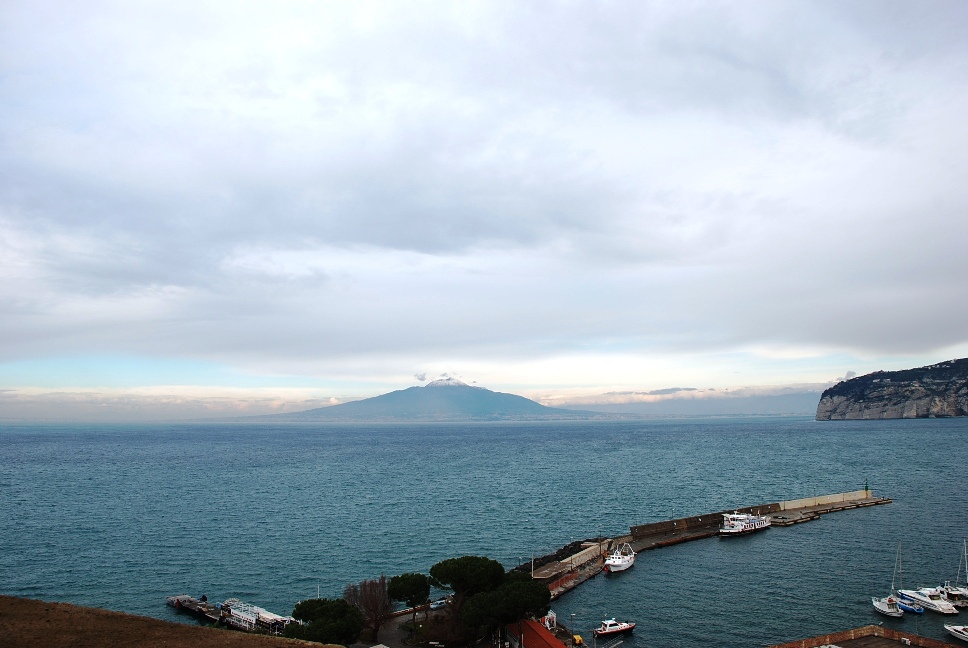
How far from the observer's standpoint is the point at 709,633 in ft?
120

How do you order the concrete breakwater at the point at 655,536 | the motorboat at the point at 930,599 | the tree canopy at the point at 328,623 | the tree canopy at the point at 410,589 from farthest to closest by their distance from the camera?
1. the concrete breakwater at the point at 655,536
2. the motorboat at the point at 930,599
3. the tree canopy at the point at 410,589
4. the tree canopy at the point at 328,623

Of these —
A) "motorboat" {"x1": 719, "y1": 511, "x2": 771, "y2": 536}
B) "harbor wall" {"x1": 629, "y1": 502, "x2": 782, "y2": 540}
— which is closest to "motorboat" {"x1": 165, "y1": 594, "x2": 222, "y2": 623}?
"harbor wall" {"x1": 629, "y1": 502, "x2": 782, "y2": 540}

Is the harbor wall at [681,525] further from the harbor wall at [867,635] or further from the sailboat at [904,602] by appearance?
the harbor wall at [867,635]

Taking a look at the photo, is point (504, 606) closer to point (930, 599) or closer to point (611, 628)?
point (611, 628)

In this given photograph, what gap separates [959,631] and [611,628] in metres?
20.2

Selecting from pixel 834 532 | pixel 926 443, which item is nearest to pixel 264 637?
pixel 834 532

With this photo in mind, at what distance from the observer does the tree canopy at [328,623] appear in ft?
97.8

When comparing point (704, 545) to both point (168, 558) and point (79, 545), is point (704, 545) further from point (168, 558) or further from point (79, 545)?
point (79, 545)

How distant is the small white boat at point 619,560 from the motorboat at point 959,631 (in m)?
21.5

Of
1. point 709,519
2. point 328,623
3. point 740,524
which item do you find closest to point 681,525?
point 709,519

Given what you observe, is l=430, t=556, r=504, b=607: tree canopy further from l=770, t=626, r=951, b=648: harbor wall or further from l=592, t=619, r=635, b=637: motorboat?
l=770, t=626, r=951, b=648: harbor wall

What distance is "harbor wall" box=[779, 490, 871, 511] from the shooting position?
75000 mm

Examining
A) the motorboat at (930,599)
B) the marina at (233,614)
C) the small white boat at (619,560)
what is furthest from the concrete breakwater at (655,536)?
the motorboat at (930,599)

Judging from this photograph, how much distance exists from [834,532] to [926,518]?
13893mm
